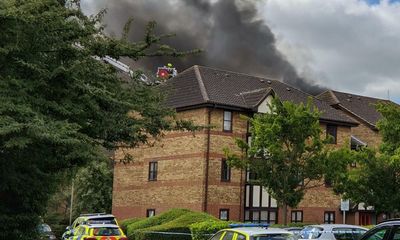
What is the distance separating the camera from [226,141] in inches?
1601

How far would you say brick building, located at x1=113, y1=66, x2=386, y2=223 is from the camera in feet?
131

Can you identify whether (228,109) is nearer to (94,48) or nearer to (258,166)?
(258,166)

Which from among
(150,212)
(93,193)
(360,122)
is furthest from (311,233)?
(93,193)

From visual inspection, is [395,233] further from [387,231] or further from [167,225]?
[167,225]

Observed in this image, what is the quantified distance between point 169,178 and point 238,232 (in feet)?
94.5

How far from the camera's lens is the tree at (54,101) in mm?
13922

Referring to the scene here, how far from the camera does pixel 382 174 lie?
96.4ft

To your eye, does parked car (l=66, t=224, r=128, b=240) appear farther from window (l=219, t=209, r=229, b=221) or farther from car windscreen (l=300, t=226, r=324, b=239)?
window (l=219, t=209, r=229, b=221)

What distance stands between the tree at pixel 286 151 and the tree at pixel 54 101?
43.9ft

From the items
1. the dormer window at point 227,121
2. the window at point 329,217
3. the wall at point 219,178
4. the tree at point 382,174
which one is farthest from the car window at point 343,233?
the window at point 329,217

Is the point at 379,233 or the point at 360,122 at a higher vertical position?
the point at 360,122

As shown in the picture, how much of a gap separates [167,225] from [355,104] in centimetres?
3105

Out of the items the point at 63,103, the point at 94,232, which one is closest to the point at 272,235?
the point at 63,103

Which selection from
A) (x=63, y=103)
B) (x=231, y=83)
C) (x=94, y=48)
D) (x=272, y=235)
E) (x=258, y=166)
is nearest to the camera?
(x=272, y=235)
